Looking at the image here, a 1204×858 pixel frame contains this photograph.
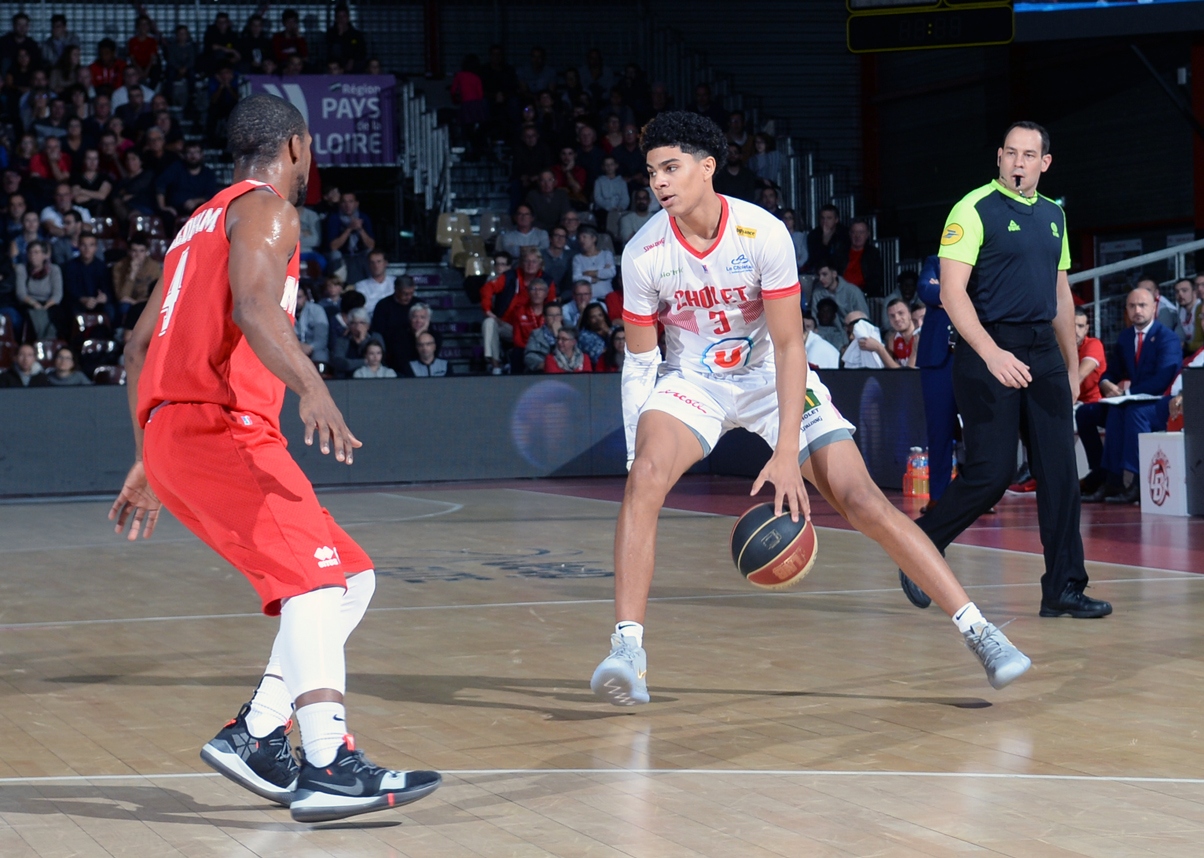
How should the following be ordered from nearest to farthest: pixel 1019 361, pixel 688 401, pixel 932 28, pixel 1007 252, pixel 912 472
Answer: pixel 688 401 → pixel 1019 361 → pixel 1007 252 → pixel 932 28 → pixel 912 472

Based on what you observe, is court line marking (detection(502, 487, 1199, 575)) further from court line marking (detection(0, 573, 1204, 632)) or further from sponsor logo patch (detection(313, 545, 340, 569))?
sponsor logo patch (detection(313, 545, 340, 569))

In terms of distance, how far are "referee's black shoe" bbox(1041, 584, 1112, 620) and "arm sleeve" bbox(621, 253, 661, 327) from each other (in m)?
2.59

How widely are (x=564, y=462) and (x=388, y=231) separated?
551 cm

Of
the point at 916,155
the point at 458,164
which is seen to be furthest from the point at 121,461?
the point at 916,155

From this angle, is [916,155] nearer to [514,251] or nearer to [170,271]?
A: [514,251]

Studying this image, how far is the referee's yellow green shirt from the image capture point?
694cm

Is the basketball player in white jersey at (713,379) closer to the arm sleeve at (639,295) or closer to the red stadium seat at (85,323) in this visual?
the arm sleeve at (639,295)

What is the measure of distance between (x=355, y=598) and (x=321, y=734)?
400 millimetres

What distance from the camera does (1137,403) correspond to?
41.6 ft

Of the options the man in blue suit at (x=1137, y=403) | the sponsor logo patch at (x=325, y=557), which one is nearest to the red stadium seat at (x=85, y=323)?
the man in blue suit at (x=1137, y=403)

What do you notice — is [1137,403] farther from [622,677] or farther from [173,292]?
[173,292]

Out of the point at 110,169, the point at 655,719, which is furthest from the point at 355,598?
the point at 110,169

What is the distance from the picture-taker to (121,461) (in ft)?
52.5

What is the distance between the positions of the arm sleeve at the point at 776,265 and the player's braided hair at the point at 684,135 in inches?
14.1
